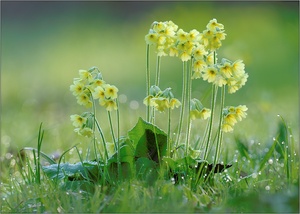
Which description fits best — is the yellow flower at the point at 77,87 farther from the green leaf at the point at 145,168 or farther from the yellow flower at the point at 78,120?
the green leaf at the point at 145,168

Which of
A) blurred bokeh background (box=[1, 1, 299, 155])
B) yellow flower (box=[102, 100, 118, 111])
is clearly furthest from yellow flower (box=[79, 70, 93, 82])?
blurred bokeh background (box=[1, 1, 299, 155])

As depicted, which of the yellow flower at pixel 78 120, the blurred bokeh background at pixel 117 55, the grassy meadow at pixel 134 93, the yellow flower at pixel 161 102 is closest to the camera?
the grassy meadow at pixel 134 93

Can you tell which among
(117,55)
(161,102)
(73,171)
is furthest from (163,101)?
(117,55)

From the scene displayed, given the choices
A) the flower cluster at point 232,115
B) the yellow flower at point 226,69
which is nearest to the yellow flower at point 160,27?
the yellow flower at point 226,69

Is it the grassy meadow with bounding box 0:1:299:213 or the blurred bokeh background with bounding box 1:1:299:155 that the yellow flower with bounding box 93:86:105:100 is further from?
the blurred bokeh background with bounding box 1:1:299:155

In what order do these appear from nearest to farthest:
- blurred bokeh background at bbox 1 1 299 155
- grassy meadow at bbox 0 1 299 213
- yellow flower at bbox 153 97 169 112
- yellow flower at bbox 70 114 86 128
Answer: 1. grassy meadow at bbox 0 1 299 213
2. yellow flower at bbox 153 97 169 112
3. yellow flower at bbox 70 114 86 128
4. blurred bokeh background at bbox 1 1 299 155

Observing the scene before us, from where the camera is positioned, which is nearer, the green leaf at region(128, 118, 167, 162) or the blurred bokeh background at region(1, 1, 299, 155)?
the green leaf at region(128, 118, 167, 162)
